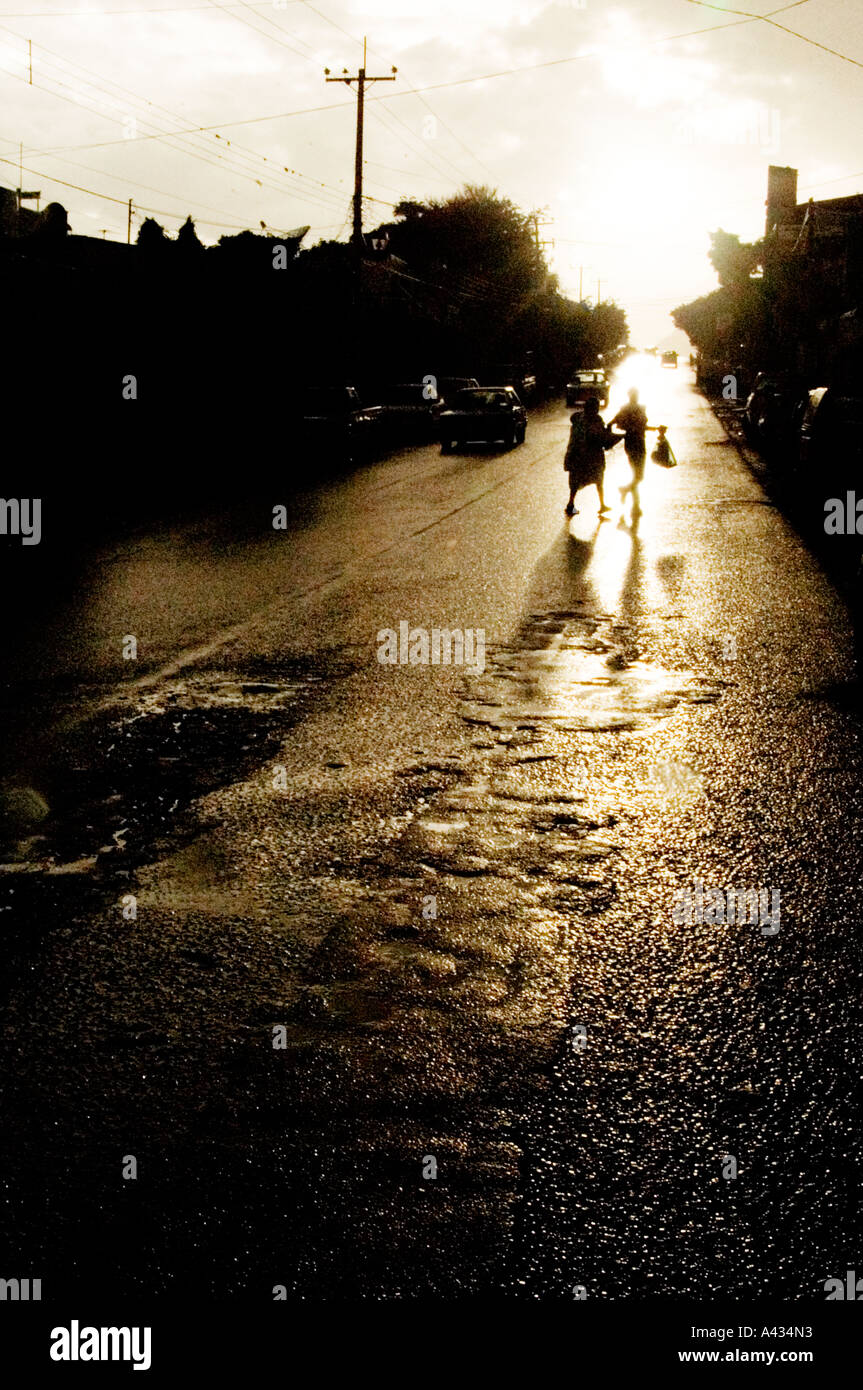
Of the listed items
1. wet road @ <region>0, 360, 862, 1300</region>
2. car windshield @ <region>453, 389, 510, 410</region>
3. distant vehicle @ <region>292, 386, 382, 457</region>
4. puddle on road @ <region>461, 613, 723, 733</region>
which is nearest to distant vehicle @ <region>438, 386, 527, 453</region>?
car windshield @ <region>453, 389, 510, 410</region>

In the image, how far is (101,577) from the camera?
42.8 ft

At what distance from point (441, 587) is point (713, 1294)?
9.60m

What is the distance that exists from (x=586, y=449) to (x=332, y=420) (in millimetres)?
13808

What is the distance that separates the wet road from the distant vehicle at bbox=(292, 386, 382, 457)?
21.8 metres

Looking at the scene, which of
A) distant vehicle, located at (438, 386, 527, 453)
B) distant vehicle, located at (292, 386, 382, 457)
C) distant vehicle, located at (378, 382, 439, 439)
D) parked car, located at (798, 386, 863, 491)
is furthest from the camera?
distant vehicle, located at (378, 382, 439, 439)

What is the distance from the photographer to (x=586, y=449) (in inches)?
714

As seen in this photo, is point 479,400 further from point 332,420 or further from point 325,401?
point 332,420

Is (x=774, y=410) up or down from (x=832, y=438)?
up

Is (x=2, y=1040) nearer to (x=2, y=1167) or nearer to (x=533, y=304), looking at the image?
(x=2, y=1167)

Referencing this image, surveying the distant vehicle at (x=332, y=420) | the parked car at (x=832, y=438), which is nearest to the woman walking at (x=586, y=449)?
the parked car at (x=832, y=438)

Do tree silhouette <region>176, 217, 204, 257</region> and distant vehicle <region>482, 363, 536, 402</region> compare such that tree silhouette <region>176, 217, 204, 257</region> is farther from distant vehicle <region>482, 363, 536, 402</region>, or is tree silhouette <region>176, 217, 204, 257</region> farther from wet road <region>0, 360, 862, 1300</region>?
distant vehicle <region>482, 363, 536, 402</region>

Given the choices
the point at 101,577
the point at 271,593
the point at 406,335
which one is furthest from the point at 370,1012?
the point at 406,335

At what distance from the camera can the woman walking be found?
18.0m

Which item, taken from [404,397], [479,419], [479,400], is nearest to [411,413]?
[404,397]
